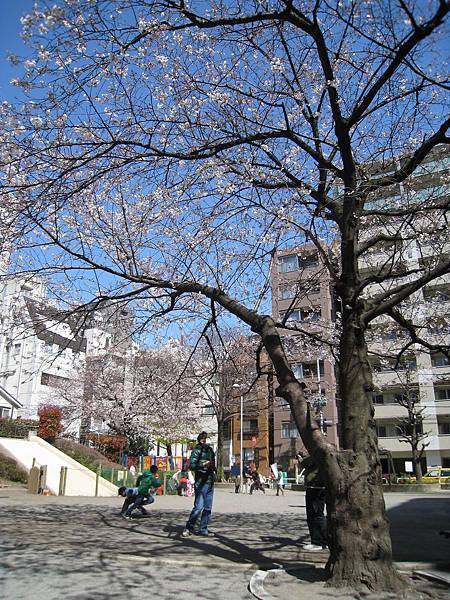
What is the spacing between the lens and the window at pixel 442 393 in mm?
39531

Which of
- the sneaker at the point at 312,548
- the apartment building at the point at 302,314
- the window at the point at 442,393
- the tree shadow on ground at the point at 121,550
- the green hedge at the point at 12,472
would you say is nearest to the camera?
the tree shadow on ground at the point at 121,550

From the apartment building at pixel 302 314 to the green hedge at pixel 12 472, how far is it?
438 inches

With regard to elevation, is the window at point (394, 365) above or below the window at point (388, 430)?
above

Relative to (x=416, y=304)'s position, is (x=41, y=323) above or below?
below

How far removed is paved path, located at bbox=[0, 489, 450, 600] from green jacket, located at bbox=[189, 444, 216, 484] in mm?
918

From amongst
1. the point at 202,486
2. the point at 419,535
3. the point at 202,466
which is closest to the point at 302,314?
the point at 419,535

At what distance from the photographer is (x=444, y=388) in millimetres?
39531

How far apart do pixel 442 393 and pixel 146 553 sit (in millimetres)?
38071

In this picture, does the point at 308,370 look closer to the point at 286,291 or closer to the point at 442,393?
the point at 442,393

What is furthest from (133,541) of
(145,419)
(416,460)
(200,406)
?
(200,406)

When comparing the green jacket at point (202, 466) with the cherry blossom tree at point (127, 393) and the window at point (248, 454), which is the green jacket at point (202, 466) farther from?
the window at point (248, 454)

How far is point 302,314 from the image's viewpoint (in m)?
14.5

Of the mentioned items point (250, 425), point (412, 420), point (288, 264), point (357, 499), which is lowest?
point (357, 499)

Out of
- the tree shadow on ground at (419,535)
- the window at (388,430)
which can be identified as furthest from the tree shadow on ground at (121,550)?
the window at (388,430)
